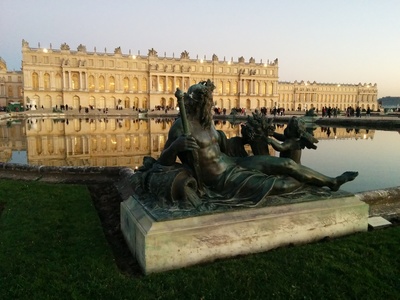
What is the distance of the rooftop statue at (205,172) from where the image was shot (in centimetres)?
361

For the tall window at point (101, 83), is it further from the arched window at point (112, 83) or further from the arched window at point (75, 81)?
the arched window at point (75, 81)

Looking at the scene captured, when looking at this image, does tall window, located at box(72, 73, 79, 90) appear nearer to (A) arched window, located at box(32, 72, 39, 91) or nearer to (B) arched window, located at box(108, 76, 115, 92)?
(A) arched window, located at box(32, 72, 39, 91)

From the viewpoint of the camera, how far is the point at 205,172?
3.98 meters

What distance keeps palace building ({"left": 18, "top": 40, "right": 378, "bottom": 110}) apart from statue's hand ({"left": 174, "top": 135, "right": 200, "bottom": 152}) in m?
63.7

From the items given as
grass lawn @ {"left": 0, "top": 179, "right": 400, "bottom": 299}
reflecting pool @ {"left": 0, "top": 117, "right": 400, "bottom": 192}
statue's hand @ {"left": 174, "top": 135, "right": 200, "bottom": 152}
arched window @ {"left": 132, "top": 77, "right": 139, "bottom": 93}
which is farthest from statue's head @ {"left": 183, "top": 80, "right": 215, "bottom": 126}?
arched window @ {"left": 132, "top": 77, "right": 139, "bottom": 93}

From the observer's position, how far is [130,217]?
376 centimetres

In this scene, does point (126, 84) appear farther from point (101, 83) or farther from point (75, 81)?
point (75, 81)

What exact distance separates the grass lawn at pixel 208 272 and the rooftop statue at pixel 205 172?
0.68m

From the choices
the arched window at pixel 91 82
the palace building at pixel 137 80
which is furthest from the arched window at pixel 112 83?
the arched window at pixel 91 82

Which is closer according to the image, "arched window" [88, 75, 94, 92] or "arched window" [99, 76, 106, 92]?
"arched window" [88, 75, 94, 92]

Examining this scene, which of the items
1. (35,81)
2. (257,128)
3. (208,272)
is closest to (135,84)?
(35,81)

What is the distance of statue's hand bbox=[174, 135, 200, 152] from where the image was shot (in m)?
3.56

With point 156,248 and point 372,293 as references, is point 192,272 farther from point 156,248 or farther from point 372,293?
point 372,293

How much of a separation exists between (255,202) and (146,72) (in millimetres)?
78854
